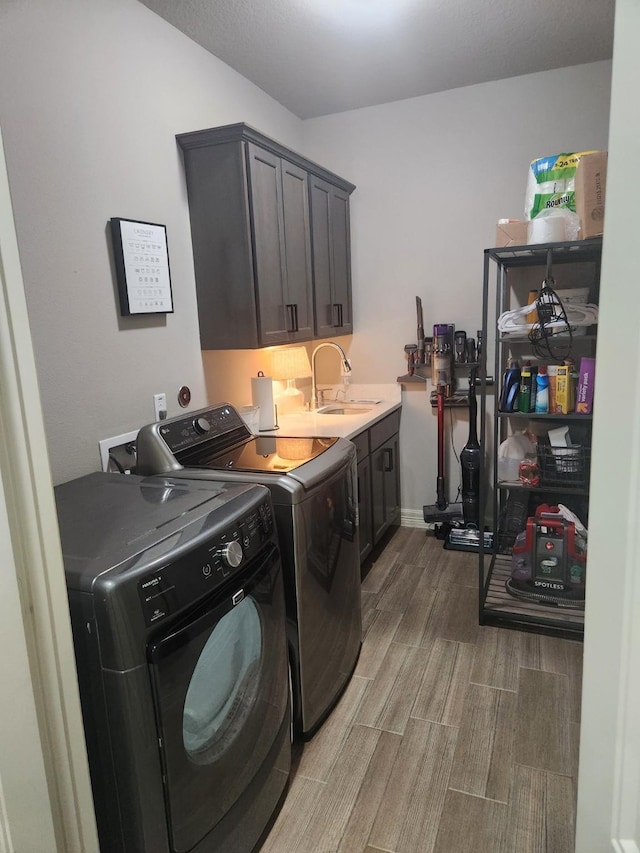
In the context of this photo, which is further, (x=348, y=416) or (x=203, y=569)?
(x=348, y=416)

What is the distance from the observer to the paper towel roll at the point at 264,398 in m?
2.84

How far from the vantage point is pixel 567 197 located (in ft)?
7.72

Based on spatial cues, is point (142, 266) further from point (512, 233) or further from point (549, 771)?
point (549, 771)

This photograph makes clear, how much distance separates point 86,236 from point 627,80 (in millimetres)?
1758

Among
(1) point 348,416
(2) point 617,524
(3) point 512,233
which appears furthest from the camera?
(1) point 348,416

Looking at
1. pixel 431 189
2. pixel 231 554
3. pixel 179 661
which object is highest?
pixel 431 189

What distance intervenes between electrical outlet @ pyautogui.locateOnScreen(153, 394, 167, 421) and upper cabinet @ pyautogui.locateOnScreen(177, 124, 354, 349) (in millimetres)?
387

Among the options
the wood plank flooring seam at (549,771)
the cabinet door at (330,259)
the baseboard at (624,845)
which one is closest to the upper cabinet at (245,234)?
the cabinet door at (330,259)

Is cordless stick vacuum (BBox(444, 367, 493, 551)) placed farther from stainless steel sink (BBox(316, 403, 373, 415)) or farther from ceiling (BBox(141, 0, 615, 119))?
ceiling (BBox(141, 0, 615, 119))

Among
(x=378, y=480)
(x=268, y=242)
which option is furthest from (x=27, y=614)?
(x=378, y=480)

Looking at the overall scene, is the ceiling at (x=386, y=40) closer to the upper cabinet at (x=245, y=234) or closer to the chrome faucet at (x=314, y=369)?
the upper cabinet at (x=245, y=234)

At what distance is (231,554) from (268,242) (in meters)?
1.73

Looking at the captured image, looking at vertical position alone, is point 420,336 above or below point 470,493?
above

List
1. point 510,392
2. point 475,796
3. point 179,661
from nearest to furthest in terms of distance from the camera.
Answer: point 179,661
point 475,796
point 510,392
